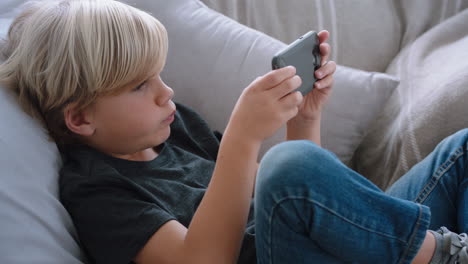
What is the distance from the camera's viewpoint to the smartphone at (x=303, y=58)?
706 mm

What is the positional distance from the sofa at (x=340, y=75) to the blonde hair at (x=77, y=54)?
0.04 meters

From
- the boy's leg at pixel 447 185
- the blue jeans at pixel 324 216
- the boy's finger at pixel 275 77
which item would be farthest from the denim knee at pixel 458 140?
the boy's finger at pixel 275 77

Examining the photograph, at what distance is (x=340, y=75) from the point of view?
3.27ft

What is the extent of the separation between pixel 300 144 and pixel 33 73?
1.38 feet

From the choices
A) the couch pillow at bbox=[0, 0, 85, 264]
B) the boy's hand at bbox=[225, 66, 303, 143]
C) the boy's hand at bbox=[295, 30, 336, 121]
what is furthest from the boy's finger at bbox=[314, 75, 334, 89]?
the couch pillow at bbox=[0, 0, 85, 264]

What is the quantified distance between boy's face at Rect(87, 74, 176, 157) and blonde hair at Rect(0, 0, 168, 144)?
0.02m

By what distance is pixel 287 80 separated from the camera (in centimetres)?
69

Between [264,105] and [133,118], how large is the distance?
0.71ft

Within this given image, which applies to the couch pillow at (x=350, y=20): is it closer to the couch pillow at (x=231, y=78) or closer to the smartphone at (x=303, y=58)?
the couch pillow at (x=231, y=78)

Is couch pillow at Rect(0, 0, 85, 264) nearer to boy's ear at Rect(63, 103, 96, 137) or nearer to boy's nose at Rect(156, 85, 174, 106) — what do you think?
boy's ear at Rect(63, 103, 96, 137)

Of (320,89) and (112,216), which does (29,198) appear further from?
(320,89)

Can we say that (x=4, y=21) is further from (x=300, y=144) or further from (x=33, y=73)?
(x=300, y=144)

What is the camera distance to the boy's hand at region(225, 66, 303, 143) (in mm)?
685

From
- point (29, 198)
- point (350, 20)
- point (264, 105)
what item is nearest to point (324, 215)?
point (264, 105)
